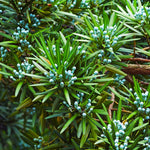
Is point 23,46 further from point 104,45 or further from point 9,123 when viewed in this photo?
point 9,123

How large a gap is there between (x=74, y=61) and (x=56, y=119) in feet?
1.29

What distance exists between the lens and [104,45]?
1007 millimetres

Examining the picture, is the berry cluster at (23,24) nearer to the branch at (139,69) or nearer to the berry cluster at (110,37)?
the berry cluster at (110,37)

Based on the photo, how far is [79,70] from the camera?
0.96 m

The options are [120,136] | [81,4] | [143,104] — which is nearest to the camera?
[120,136]

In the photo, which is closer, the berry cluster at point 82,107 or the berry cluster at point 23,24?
the berry cluster at point 82,107

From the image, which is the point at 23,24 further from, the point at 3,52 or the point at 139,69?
the point at 139,69

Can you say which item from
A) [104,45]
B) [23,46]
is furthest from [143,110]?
[23,46]

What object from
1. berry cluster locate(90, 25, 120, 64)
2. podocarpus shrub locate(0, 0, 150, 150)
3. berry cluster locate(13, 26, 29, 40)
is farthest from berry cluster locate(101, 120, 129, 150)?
berry cluster locate(13, 26, 29, 40)

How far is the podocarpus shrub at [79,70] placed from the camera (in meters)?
0.92

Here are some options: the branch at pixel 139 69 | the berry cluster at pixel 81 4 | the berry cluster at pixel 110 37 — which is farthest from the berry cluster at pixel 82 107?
the berry cluster at pixel 81 4

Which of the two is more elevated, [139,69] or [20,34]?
[20,34]

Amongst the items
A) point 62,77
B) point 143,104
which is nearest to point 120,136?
point 143,104

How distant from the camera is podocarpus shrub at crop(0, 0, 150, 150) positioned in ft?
3.01
